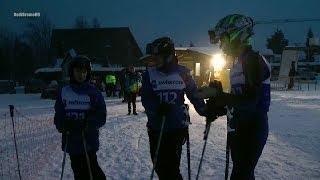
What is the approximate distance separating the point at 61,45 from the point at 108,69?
53.9ft

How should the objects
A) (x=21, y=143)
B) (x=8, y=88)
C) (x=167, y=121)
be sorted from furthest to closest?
1. (x=8, y=88)
2. (x=21, y=143)
3. (x=167, y=121)

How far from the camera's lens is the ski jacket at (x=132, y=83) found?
18.3 meters

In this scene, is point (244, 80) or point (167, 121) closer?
point (244, 80)

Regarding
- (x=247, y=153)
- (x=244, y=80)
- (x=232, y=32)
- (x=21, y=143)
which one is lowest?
(x=21, y=143)

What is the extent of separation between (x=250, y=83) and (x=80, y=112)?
2.31 meters

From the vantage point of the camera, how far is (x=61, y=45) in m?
69.1

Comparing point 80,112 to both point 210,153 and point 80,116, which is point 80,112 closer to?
point 80,116

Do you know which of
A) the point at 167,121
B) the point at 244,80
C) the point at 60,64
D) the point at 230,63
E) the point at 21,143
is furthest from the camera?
the point at 60,64

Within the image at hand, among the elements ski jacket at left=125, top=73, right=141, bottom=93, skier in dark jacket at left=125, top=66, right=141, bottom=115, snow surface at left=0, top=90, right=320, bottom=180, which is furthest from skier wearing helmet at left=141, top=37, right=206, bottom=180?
ski jacket at left=125, top=73, right=141, bottom=93

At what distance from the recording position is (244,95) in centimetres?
399

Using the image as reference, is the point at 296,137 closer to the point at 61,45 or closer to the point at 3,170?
the point at 3,170

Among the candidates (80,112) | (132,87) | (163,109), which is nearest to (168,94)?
(163,109)

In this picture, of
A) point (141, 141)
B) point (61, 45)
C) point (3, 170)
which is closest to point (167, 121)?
point (3, 170)

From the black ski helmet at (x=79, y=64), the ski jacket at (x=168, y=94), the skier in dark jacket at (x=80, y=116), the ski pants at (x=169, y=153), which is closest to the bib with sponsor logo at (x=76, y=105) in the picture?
the skier in dark jacket at (x=80, y=116)
